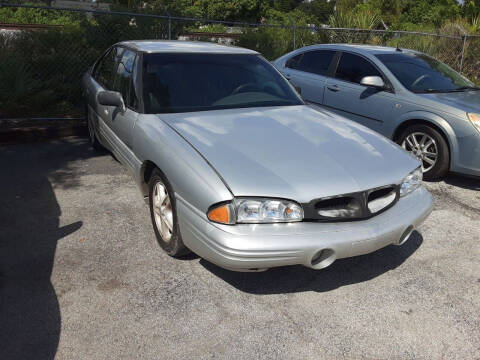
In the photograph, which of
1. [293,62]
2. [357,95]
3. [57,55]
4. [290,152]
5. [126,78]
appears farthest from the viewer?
[57,55]

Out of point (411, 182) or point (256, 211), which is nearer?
point (256, 211)

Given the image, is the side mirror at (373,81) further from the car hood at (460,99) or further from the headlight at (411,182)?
the headlight at (411,182)

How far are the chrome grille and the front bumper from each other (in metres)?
0.04

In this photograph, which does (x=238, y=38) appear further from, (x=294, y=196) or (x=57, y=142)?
(x=294, y=196)

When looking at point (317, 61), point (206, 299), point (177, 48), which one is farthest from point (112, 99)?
point (317, 61)

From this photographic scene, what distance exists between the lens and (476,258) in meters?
3.84

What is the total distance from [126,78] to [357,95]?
3274 millimetres

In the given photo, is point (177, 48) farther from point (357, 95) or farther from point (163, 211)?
point (357, 95)

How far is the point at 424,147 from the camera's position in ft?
18.7

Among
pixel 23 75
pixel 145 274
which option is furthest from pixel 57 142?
pixel 145 274

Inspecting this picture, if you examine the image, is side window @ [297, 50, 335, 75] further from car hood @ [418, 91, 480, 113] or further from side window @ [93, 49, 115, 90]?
side window @ [93, 49, 115, 90]

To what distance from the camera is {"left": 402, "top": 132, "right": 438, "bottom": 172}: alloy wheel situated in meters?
5.63

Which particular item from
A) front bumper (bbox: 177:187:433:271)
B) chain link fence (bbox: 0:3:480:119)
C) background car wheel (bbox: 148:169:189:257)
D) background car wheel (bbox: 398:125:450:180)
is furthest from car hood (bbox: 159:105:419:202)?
chain link fence (bbox: 0:3:480:119)

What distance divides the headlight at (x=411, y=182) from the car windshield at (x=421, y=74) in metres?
2.80
